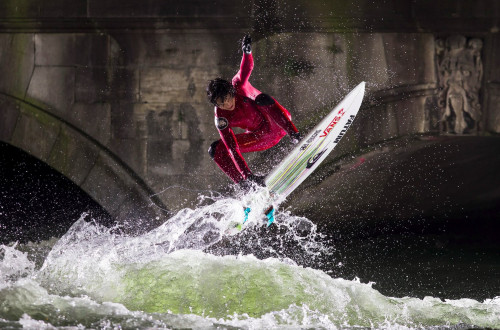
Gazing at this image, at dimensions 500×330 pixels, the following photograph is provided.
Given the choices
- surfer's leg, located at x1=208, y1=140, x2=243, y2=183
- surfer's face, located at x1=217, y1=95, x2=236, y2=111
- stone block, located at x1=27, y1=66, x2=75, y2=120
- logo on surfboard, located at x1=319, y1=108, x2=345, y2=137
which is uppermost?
stone block, located at x1=27, y1=66, x2=75, y2=120

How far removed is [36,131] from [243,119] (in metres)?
4.00

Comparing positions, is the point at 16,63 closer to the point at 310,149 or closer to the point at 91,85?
the point at 91,85

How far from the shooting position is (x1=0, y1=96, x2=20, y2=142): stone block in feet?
36.2

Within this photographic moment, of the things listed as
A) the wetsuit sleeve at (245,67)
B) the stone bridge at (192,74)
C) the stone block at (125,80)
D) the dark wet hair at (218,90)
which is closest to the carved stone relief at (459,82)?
the stone bridge at (192,74)

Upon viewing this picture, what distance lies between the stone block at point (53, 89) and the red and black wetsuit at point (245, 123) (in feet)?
11.1

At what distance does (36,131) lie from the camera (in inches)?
433

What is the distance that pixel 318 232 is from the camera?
11930 mm

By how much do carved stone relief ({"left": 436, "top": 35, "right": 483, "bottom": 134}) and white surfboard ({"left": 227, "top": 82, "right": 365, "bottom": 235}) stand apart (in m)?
2.25

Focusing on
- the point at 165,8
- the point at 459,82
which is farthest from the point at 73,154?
the point at 459,82

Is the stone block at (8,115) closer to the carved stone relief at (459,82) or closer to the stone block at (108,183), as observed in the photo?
the stone block at (108,183)

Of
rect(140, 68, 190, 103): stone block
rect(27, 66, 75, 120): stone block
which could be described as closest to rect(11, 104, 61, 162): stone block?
rect(27, 66, 75, 120): stone block

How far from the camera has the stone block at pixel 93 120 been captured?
35.5 ft

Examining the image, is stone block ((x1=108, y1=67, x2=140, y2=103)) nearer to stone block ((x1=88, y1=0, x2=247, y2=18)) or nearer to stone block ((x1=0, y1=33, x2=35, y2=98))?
stone block ((x1=88, y1=0, x2=247, y2=18))

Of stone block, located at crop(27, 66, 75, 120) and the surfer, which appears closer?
the surfer
